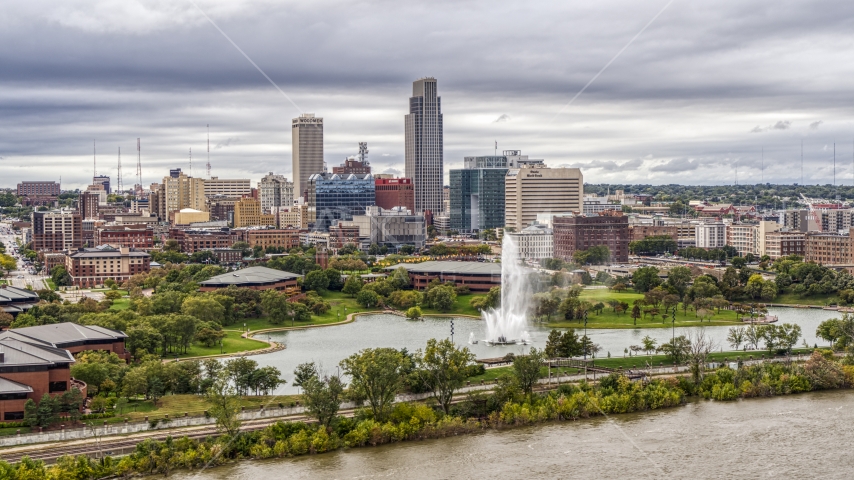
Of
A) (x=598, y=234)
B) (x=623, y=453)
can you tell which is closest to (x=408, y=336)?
(x=623, y=453)

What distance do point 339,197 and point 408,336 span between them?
9222cm

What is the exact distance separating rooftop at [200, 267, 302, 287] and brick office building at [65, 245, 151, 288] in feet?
63.9

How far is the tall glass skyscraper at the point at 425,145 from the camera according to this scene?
542 ft

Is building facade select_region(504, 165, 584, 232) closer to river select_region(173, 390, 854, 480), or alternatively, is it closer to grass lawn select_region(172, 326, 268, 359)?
grass lawn select_region(172, 326, 268, 359)

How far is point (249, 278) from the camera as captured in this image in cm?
6981

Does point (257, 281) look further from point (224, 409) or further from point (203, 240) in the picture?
point (203, 240)

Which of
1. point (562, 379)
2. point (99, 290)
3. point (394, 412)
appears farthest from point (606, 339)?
point (99, 290)

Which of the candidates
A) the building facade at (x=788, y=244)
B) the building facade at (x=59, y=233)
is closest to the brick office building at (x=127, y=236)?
the building facade at (x=59, y=233)

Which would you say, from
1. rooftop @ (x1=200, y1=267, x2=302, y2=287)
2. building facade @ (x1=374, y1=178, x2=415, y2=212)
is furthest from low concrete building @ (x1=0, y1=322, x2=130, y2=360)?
building facade @ (x1=374, y1=178, x2=415, y2=212)

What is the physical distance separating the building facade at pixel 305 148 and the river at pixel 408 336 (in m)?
115

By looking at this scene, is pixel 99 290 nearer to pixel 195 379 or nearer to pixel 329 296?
pixel 329 296

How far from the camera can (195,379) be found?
125 ft

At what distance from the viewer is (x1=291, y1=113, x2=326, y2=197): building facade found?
176 meters

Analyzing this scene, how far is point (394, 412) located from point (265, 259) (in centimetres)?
6695
